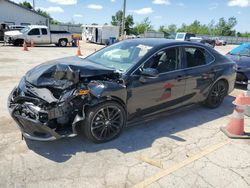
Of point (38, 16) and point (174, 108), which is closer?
point (174, 108)

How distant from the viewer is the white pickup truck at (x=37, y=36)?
855 inches

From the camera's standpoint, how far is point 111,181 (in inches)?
129

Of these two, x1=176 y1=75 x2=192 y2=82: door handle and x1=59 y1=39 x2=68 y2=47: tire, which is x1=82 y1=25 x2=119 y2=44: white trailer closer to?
x1=59 y1=39 x2=68 y2=47: tire

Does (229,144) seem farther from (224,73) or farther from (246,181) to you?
(224,73)

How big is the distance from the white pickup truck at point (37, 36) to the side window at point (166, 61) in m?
19.6

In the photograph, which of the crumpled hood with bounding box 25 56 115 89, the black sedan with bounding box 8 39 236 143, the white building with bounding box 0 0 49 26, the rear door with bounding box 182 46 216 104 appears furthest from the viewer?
the white building with bounding box 0 0 49 26

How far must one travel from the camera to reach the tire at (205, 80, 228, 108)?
597cm

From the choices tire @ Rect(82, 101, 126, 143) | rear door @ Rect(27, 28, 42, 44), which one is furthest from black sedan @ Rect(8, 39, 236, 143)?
rear door @ Rect(27, 28, 42, 44)

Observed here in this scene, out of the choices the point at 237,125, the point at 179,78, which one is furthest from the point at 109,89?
the point at 237,125

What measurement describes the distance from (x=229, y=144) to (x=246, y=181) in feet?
3.55

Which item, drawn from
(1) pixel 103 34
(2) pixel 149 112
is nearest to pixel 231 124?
(2) pixel 149 112

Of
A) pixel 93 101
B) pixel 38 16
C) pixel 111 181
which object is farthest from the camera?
pixel 38 16

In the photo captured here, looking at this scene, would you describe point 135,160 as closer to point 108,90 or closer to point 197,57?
point 108,90

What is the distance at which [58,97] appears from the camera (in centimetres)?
377
